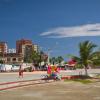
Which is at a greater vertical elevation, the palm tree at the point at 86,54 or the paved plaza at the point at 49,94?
the palm tree at the point at 86,54

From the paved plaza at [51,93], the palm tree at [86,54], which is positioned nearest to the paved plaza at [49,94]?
the paved plaza at [51,93]

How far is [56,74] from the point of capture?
4422 cm

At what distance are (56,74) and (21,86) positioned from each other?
1124 centimetres

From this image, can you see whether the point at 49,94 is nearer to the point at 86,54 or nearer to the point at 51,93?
the point at 51,93

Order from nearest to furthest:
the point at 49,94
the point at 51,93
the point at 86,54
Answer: the point at 49,94 < the point at 51,93 < the point at 86,54

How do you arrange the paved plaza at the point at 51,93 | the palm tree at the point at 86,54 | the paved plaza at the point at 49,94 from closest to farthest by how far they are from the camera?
1. the paved plaza at the point at 49,94
2. the paved plaza at the point at 51,93
3. the palm tree at the point at 86,54

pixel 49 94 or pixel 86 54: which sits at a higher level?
pixel 86 54

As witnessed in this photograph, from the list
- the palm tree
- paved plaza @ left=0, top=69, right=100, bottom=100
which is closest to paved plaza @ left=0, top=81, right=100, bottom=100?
paved plaza @ left=0, top=69, right=100, bottom=100

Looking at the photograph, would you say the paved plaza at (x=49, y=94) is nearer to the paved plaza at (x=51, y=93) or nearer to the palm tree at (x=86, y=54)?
the paved plaza at (x=51, y=93)

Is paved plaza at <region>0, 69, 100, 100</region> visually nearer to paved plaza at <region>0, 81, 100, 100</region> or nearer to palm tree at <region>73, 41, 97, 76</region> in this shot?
paved plaza at <region>0, 81, 100, 100</region>

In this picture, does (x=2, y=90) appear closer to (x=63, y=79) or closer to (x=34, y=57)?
(x=63, y=79)

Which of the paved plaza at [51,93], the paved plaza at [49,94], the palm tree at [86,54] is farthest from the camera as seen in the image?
the palm tree at [86,54]

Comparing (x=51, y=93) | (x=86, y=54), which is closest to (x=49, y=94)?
(x=51, y=93)

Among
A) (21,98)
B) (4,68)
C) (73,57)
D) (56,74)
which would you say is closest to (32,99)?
(21,98)
